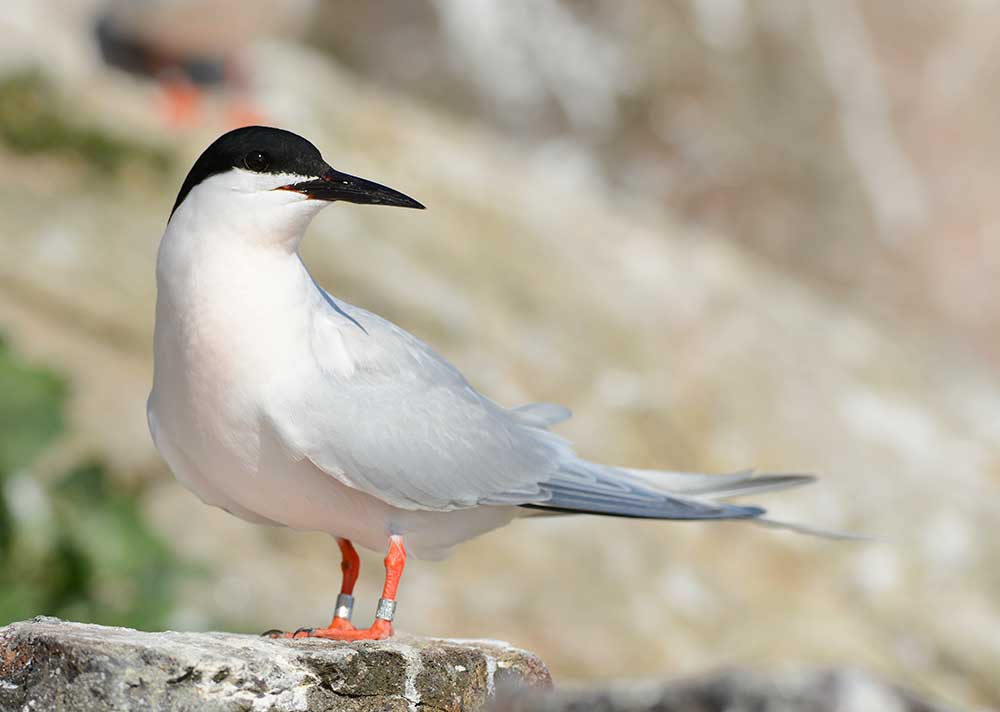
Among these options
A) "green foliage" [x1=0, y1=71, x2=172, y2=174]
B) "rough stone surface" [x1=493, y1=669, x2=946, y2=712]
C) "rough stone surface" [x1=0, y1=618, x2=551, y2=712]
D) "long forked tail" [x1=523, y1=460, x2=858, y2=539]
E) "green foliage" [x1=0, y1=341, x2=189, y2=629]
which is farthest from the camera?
"green foliage" [x1=0, y1=71, x2=172, y2=174]

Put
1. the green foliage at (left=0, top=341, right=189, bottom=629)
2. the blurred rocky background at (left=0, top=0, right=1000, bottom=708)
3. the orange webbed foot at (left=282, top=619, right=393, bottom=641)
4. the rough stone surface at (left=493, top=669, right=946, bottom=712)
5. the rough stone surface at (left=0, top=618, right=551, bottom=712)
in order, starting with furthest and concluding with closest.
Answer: the blurred rocky background at (left=0, top=0, right=1000, bottom=708) → the green foliage at (left=0, top=341, right=189, bottom=629) → the orange webbed foot at (left=282, top=619, right=393, bottom=641) → the rough stone surface at (left=0, top=618, right=551, bottom=712) → the rough stone surface at (left=493, top=669, right=946, bottom=712)

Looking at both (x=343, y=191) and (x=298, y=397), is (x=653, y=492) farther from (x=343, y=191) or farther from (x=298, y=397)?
(x=343, y=191)

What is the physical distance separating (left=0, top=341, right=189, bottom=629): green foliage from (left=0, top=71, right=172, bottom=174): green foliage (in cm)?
280

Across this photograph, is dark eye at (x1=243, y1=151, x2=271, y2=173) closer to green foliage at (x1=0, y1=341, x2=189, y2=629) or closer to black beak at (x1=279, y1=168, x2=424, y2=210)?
black beak at (x1=279, y1=168, x2=424, y2=210)

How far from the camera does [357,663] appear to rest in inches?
126

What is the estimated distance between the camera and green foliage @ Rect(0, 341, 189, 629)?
19.1ft

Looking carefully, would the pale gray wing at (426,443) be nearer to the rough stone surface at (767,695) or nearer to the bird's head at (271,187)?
the bird's head at (271,187)

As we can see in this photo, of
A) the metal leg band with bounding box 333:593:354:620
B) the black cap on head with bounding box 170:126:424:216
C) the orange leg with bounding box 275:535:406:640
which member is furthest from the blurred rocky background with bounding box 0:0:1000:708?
the black cap on head with bounding box 170:126:424:216

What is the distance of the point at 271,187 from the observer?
329 cm

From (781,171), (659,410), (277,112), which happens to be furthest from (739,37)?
(659,410)

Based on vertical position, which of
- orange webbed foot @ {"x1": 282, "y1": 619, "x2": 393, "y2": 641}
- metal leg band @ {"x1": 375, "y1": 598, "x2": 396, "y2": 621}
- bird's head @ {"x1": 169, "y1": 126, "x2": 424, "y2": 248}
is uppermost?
bird's head @ {"x1": 169, "y1": 126, "x2": 424, "y2": 248}

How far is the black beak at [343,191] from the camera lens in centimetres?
326

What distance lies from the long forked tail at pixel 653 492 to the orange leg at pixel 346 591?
482mm

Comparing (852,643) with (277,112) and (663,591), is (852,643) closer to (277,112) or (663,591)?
(663,591)
